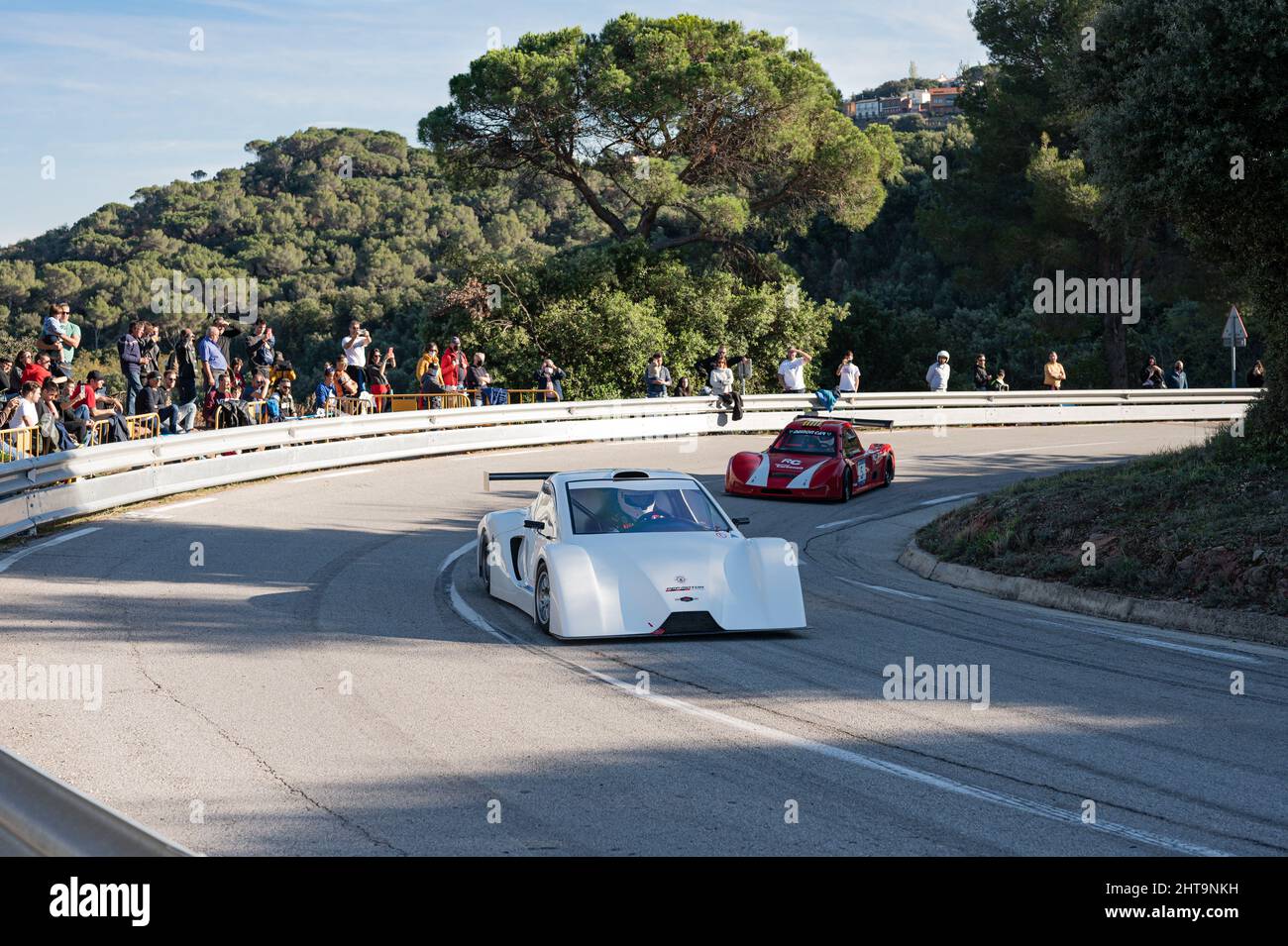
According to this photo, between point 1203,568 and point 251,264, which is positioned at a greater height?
point 251,264

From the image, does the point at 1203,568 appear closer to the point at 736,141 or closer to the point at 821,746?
the point at 821,746

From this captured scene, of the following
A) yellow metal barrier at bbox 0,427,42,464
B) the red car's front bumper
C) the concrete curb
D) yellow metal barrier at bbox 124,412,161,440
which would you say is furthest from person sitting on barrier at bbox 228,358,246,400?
the concrete curb

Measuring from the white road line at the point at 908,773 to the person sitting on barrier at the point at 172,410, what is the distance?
14715mm

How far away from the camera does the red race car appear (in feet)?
72.3

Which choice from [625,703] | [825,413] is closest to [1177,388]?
[825,413]

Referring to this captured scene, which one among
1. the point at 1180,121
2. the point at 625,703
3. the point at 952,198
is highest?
the point at 952,198

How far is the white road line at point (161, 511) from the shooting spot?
18.8 meters

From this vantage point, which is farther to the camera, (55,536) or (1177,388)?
(1177,388)

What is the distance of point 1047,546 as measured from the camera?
1494 cm

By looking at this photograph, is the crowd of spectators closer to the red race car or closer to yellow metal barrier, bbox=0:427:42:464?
yellow metal barrier, bbox=0:427:42:464

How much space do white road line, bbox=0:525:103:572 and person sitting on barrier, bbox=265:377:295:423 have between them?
8.18m

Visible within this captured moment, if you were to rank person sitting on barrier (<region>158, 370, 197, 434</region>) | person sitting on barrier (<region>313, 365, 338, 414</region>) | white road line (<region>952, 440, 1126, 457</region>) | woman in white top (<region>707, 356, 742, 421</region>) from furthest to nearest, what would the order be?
woman in white top (<region>707, 356, 742, 421</region>), white road line (<region>952, 440, 1126, 457</region>), person sitting on barrier (<region>313, 365, 338, 414</region>), person sitting on barrier (<region>158, 370, 197, 434</region>)

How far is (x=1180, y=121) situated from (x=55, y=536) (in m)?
13.9
